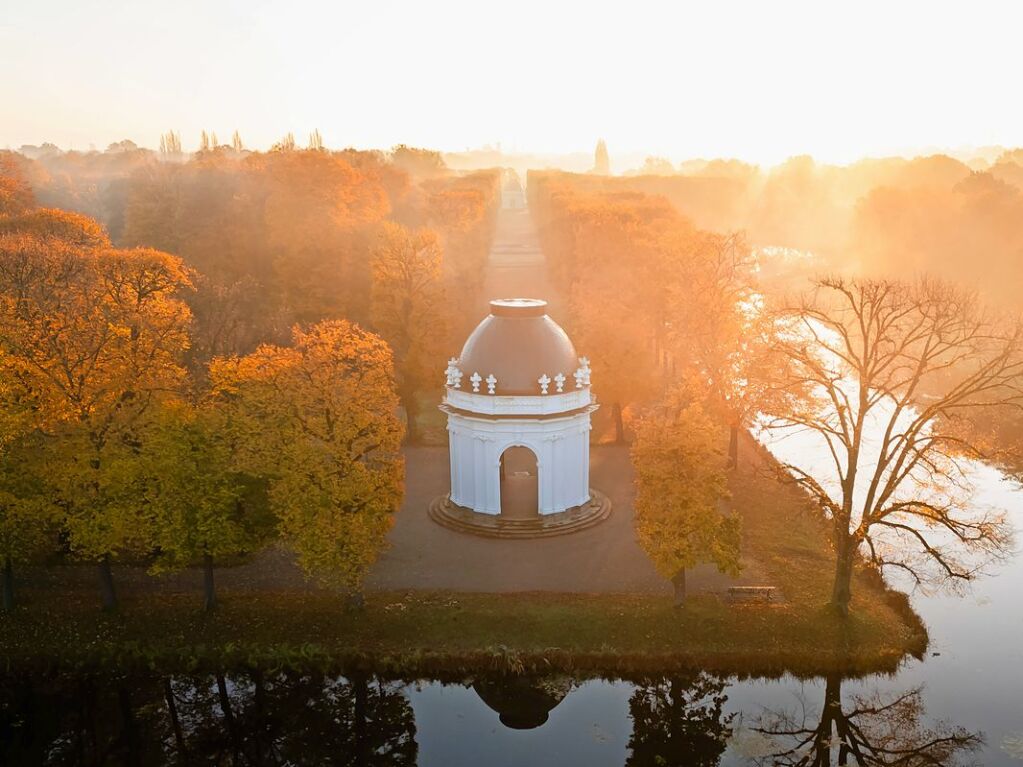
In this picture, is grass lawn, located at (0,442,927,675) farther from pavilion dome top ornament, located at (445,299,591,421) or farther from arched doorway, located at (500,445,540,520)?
pavilion dome top ornament, located at (445,299,591,421)

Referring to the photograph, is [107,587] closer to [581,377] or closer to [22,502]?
[22,502]

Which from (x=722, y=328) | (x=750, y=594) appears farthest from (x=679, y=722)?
(x=722, y=328)

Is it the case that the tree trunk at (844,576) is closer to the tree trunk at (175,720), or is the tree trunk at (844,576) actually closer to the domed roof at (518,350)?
the domed roof at (518,350)

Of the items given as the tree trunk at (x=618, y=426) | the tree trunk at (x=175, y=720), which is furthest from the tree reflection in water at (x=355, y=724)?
the tree trunk at (x=618, y=426)

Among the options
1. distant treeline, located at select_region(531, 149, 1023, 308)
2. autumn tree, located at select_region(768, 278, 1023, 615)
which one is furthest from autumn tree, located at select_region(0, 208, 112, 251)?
distant treeline, located at select_region(531, 149, 1023, 308)

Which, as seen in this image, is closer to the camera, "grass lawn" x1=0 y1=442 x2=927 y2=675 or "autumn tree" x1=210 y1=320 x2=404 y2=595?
"grass lawn" x1=0 y1=442 x2=927 y2=675

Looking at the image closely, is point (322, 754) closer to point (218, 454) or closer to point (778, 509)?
point (218, 454)
